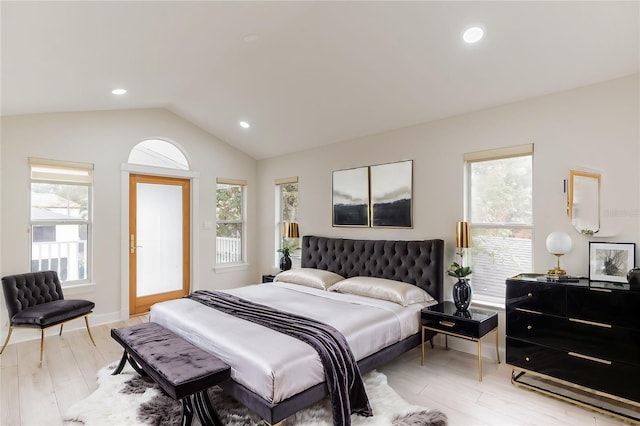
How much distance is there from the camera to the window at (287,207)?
5.60 metres

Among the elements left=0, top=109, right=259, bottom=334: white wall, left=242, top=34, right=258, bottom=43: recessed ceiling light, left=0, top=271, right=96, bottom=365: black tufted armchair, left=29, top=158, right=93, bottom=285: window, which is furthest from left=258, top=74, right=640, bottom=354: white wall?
left=29, top=158, right=93, bottom=285: window

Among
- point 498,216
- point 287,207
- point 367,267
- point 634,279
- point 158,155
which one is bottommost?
point 367,267

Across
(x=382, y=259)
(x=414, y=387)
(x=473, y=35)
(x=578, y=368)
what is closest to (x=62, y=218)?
(x=382, y=259)

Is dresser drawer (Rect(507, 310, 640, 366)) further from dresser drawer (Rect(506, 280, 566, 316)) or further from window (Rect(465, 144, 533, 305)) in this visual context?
window (Rect(465, 144, 533, 305))

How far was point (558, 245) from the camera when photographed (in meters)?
2.83

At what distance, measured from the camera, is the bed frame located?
6.82ft

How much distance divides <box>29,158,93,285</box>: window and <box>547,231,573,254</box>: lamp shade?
5204 mm

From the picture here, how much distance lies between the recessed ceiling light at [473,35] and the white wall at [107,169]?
418 cm

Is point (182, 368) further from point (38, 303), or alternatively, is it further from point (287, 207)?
point (287, 207)

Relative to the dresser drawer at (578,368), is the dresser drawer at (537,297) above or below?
above

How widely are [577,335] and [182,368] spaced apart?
282 cm

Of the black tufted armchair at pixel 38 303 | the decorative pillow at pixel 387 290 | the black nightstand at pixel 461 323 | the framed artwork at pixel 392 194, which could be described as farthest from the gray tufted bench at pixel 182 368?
the framed artwork at pixel 392 194

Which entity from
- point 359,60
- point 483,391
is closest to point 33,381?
point 483,391

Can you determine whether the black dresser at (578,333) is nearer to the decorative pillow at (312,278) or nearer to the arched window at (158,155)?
the decorative pillow at (312,278)
